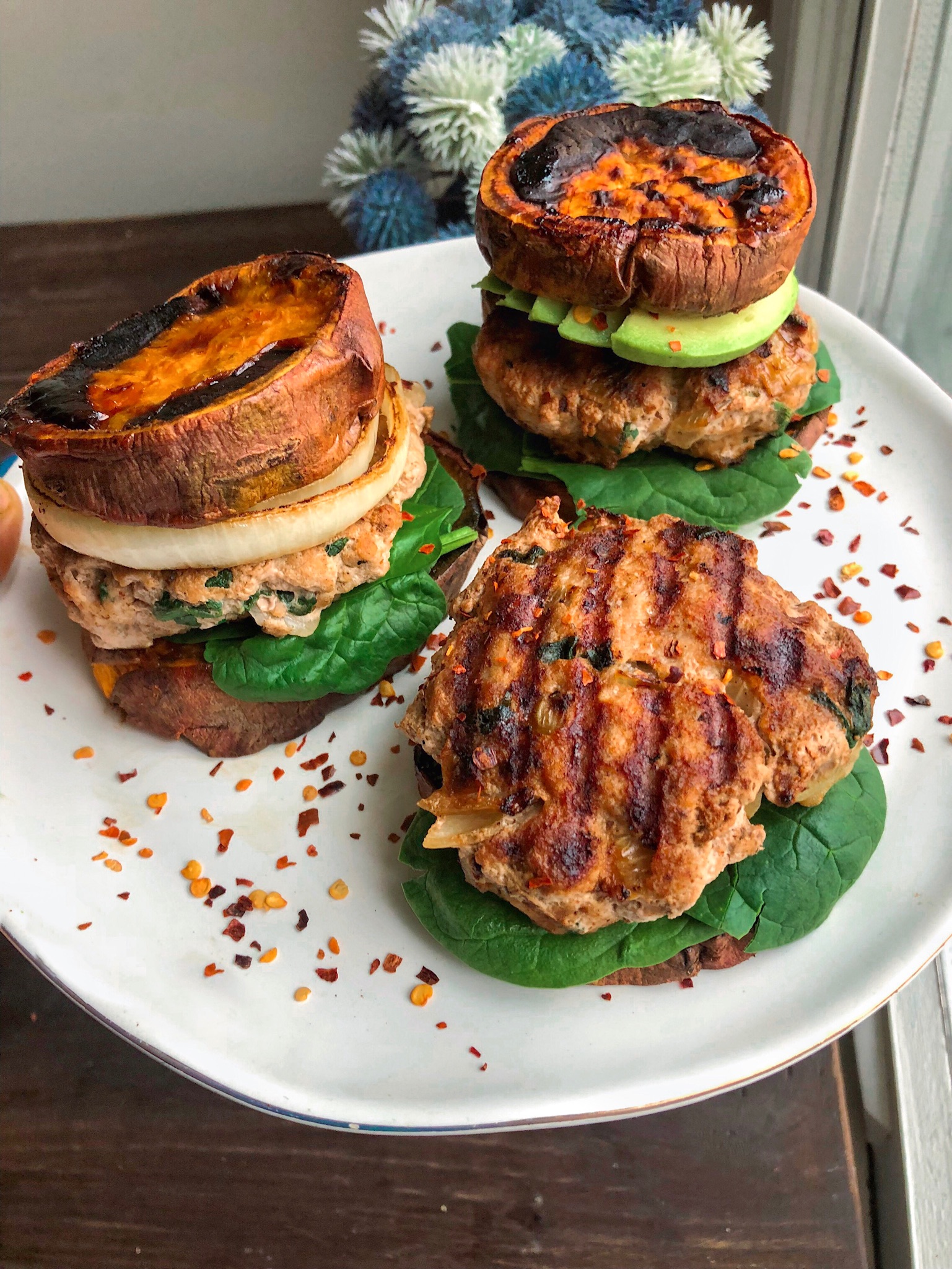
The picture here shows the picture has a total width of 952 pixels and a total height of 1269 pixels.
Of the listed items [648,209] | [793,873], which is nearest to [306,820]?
[793,873]

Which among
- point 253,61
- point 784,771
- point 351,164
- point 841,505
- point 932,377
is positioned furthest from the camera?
point 253,61

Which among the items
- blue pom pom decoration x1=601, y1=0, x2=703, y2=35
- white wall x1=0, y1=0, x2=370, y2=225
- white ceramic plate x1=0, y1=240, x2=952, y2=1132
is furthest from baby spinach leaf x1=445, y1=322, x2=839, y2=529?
white wall x1=0, y1=0, x2=370, y2=225

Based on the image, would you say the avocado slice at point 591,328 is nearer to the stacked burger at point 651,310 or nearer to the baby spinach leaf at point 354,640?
the stacked burger at point 651,310

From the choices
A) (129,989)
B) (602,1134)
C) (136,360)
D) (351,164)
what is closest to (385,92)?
(351,164)

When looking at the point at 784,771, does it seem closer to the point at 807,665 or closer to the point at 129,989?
the point at 807,665

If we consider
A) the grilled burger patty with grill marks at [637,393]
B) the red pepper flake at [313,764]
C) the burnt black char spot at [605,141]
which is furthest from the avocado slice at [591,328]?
the red pepper flake at [313,764]

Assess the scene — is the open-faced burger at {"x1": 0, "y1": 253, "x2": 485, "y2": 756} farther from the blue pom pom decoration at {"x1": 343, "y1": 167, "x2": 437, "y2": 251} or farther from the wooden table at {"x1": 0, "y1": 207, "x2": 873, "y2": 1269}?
the blue pom pom decoration at {"x1": 343, "y1": 167, "x2": 437, "y2": 251}

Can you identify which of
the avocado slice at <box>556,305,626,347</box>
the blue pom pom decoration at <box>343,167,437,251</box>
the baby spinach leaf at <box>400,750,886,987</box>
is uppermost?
the avocado slice at <box>556,305,626,347</box>

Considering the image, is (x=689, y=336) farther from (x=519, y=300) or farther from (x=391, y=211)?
(x=391, y=211)
